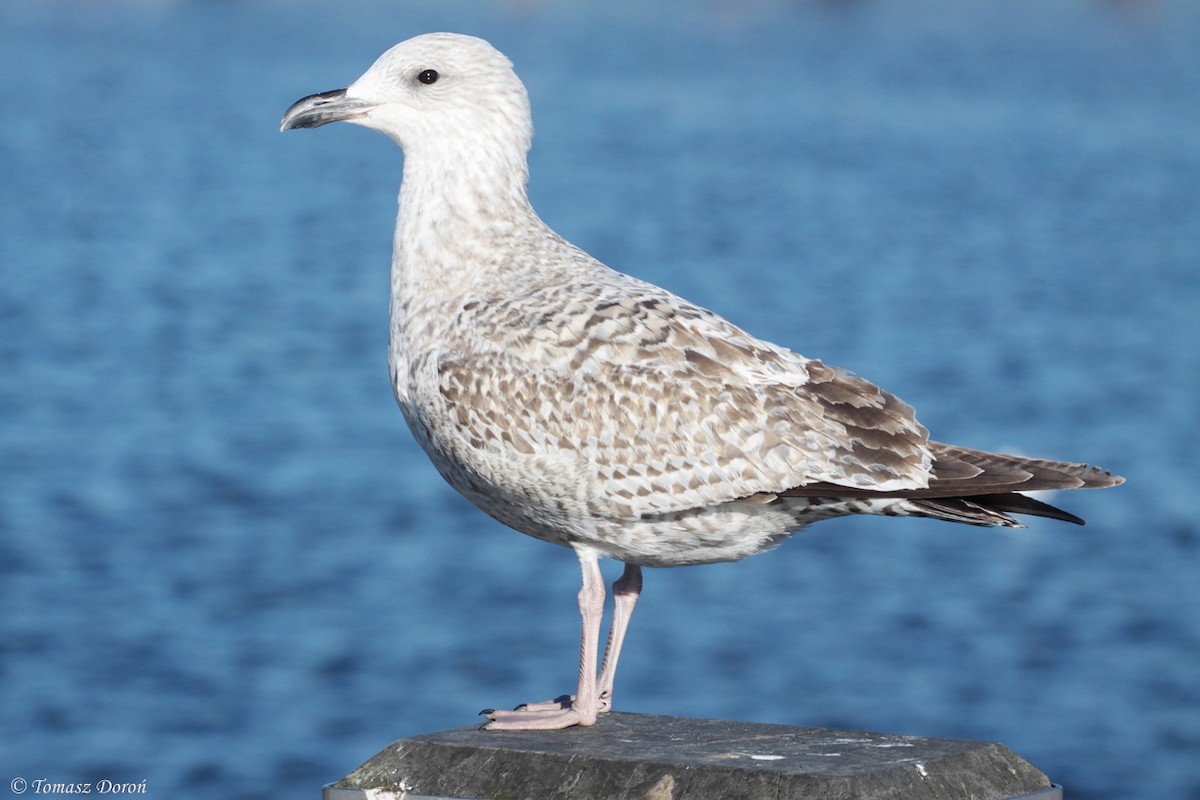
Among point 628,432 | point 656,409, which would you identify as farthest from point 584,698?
point 656,409

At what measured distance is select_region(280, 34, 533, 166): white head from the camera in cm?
744

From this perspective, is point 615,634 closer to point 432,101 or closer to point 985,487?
point 985,487

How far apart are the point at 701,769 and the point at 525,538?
20.3 metres

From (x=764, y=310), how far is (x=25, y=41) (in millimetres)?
61800

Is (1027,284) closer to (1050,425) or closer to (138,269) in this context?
(1050,425)

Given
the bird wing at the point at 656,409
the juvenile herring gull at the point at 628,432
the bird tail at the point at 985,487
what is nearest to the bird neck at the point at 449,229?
the juvenile herring gull at the point at 628,432

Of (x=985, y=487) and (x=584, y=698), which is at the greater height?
(x=985, y=487)

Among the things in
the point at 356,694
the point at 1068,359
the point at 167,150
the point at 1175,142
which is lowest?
the point at 356,694

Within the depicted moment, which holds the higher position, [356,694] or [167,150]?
[167,150]

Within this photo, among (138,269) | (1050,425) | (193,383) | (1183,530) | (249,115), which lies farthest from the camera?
(249,115)

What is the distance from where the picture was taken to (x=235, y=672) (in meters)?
21.4

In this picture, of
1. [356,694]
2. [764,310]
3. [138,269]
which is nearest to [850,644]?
[356,694]

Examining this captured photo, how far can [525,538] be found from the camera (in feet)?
83.0

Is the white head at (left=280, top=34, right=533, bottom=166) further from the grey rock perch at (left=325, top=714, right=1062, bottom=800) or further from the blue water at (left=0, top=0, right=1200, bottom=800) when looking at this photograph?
the blue water at (left=0, top=0, right=1200, bottom=800)
